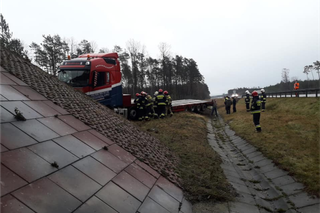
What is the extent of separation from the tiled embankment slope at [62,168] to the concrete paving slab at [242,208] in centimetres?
99

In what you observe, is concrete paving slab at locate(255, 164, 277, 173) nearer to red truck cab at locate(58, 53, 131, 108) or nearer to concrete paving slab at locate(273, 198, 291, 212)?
concrete paving slab at locate(273, 198, 291, 212)

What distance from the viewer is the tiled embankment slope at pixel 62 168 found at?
10.0ft

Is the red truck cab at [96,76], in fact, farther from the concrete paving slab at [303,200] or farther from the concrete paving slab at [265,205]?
the concrete paving slab at [303,200]

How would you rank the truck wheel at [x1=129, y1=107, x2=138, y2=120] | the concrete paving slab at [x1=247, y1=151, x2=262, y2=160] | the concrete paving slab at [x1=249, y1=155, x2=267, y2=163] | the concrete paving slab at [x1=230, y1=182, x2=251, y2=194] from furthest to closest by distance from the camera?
the truck wheel at [x1=129, y1=107, x2=138, y2=120] → the concrete paving slab at [x1=247, y1=151, x2=262, y2=160] → the concrete paving slab at [x1=249, y1=155, x2=267, y2=163] → the concrete paving slab at [x1=230, y1=182, x2=251, y2=194]

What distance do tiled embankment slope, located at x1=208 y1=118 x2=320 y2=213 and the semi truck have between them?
7.34m

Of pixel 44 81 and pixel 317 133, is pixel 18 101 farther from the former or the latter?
pixel 317 133

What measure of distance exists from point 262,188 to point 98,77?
9.72 meters

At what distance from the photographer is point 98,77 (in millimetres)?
13180

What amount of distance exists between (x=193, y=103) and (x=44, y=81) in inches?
760

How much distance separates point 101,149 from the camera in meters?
5.16

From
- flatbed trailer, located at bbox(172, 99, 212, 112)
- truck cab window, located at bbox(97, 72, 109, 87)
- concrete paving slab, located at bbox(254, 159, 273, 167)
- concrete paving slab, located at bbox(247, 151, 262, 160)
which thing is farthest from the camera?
flatbed trailer, located at bbox(172, 99, 212, 112)

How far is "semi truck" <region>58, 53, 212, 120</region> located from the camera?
1277 centimetres

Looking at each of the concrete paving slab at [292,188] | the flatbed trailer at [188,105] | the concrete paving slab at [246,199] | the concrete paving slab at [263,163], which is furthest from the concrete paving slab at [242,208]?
the flatbed trailer at [188,105]

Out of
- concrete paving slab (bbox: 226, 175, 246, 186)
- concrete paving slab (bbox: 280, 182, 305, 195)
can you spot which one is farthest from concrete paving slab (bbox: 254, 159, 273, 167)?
concrete paving slab (bbox: 280, 182, 305, 195)
